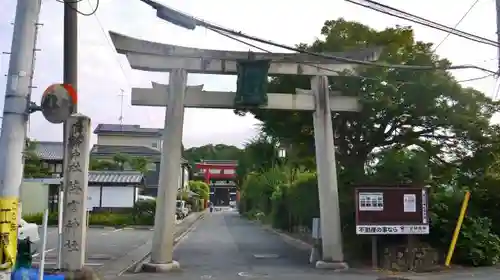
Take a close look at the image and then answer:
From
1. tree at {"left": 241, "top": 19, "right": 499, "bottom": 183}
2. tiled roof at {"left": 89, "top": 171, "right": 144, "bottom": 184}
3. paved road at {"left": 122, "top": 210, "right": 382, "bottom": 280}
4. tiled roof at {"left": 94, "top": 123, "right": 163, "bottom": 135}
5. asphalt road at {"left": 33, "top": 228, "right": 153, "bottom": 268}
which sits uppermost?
tiled roof at {"left": 94, "top": 123, "right": 163, "bottom": 135}

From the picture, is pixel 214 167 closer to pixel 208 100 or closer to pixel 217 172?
pixel 217 172

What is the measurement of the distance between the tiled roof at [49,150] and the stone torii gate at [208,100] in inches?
1507

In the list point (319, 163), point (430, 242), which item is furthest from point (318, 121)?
point (430, 242)

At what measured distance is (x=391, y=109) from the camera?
55.3ft

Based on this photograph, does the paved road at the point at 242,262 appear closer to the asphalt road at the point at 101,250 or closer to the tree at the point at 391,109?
the asphalt road at the point at 101,250

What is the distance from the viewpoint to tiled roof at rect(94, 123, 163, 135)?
7251cm

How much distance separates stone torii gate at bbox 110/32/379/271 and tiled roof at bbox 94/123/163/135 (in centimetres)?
5678

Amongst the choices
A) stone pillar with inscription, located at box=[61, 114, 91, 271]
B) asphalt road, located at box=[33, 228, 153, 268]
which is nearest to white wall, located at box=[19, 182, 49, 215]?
asphalt road, located at box=[33, 228, 153, 268]

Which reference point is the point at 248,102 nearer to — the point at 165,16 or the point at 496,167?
the point at 165,16

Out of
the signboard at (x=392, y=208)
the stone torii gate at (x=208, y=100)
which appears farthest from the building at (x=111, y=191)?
the signboard at (x=392, y=208)

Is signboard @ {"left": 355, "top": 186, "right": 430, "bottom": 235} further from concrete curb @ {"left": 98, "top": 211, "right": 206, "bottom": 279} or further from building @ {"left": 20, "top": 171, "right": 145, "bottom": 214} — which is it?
building @ {"left": 20, "top": 171, "right": 145, "bottom": 214}

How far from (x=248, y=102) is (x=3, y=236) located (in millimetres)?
9276

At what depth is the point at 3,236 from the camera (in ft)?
23.2

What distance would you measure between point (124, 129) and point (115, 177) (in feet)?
110
